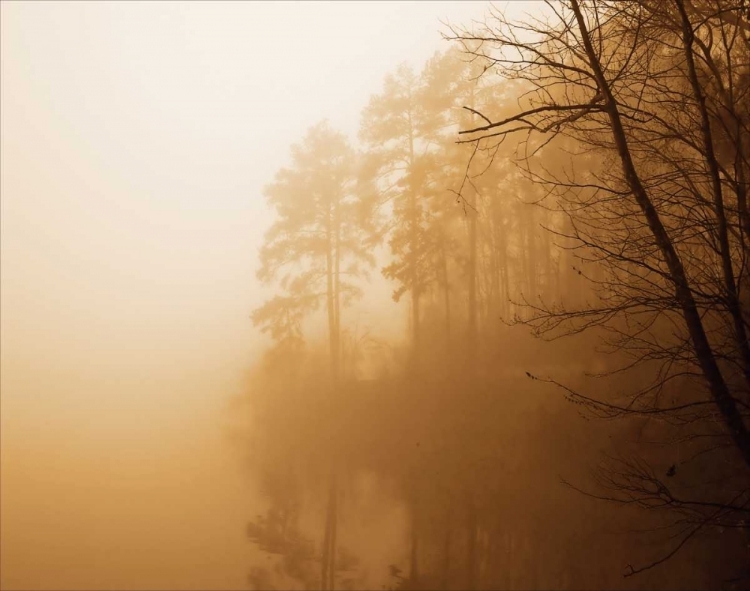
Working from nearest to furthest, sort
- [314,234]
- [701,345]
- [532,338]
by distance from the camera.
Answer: [701,345] < [532,338] < [314,234]

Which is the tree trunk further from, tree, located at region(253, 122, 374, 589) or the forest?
tree, located at region(253, 122, 374, 589)

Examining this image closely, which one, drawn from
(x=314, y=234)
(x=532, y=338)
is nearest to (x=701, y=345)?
(x=532, y=338)

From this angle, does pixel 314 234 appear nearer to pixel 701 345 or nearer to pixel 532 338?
pixel 532 338

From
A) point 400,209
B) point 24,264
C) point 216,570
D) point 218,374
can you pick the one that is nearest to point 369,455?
point 216,570

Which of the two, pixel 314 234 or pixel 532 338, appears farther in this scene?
pixel 314 234

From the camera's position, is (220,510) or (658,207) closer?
(658,207)

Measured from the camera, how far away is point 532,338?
58.3ft

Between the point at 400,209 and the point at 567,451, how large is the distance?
11.5 m

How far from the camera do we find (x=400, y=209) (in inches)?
820

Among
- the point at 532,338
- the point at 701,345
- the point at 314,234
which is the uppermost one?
the point at 314,234

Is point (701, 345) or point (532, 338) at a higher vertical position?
point (532, 338)

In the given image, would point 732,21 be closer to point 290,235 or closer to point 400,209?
point 400,209

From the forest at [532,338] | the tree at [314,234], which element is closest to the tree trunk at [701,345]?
the forest at [532,338]

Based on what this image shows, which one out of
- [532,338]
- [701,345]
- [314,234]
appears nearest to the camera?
[701,345]
